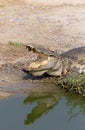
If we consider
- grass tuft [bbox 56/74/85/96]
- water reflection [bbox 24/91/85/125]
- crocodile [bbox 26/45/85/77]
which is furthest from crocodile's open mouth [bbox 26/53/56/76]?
water reflection [bbox 24/91/85/125]

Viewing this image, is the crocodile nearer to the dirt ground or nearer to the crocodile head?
the crocodile head

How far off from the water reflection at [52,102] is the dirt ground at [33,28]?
0.62 metres

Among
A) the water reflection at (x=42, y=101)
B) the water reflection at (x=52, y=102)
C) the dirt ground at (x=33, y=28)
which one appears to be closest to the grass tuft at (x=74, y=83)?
the water reflection at (x=52, y=102)

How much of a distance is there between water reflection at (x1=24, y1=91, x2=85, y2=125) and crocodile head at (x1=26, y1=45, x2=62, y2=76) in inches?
18.3

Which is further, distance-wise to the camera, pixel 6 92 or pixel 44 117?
pixel 6 92

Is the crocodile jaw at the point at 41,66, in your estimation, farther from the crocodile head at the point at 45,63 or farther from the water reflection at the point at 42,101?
the water reflection at the point at 42,101

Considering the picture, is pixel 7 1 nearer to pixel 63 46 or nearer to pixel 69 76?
pixel 63 46

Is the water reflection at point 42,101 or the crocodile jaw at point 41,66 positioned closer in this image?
the water reflection at point 42,101

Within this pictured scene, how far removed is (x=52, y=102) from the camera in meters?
7.80

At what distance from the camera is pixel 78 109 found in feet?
24.8

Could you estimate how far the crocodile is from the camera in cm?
807

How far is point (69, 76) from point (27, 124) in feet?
4.89

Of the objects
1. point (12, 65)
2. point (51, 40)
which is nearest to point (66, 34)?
point (51, 40)

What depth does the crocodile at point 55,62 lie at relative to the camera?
26.5 feet
